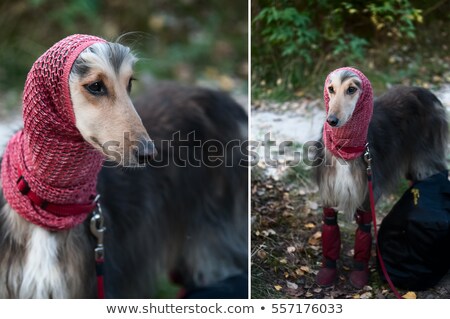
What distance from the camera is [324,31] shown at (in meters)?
1.81

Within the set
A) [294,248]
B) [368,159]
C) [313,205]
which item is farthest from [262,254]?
[368,159]

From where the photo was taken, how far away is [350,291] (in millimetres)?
1823

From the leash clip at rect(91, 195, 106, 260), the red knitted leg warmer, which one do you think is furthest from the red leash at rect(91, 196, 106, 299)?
the red knitted leg warmer

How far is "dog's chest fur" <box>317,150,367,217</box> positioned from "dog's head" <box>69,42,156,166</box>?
22.0 inches

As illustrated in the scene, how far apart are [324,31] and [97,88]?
0.75m

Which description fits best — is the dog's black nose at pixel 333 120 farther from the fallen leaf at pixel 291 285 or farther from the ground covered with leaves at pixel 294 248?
the fallen leaf at pixel 291 285

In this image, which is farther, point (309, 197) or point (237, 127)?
point (237, 127)

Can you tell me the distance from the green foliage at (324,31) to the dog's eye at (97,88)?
63cm

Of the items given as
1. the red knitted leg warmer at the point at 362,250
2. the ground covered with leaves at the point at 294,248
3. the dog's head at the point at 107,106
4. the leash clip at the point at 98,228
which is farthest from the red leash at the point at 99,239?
the red knitted leg warmer at the point at 362,250

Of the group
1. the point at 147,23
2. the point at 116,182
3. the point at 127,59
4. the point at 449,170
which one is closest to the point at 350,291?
the point at 449,170

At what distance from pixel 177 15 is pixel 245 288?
201cm
